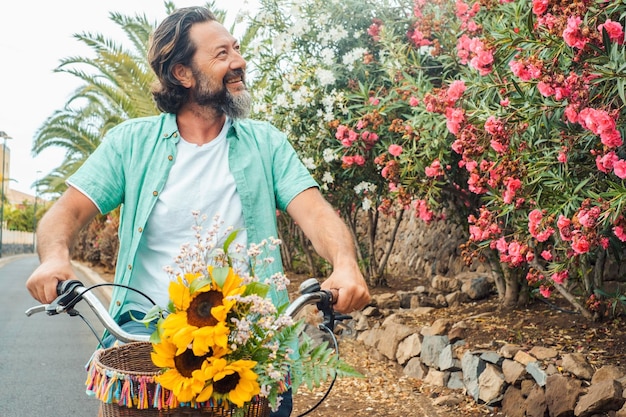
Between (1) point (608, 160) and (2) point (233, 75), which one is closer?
(2) point (233, 75)

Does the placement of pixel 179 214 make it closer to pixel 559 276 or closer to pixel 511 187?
pixel 511 187

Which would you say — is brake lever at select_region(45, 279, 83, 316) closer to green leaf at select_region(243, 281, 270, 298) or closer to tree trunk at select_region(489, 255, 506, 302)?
green leaf at select_region(243, 281, 270, 298)

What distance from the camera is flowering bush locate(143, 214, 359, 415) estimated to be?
1.54 m

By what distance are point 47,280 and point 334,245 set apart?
85 centimetres

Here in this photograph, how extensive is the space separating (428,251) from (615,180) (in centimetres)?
568

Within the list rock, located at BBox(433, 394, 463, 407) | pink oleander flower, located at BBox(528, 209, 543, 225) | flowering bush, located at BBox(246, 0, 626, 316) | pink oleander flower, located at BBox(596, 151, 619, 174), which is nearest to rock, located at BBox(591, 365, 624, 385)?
flowering bush, located at BBox(246, 0, 626, 316)

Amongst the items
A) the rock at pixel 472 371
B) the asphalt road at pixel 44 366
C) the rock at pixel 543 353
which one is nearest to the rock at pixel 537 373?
the rock at pixel 543 353

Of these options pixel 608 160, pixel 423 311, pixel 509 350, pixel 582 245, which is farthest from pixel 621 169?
pixel 423 311

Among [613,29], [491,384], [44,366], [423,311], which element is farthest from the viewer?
[44,366]

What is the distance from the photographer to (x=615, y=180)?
457cm

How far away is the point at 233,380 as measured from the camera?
5.22ft

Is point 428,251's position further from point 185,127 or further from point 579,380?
point 185,127

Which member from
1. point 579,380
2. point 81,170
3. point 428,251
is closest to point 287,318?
point 81,170

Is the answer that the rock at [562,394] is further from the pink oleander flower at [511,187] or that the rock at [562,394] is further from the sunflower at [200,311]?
the sunflower at [200,311]
